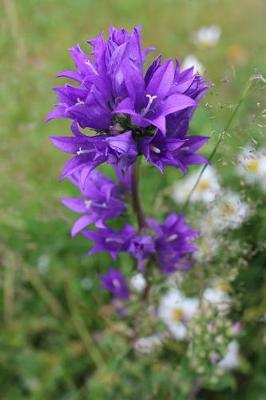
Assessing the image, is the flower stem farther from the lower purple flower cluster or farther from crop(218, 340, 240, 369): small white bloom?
crop(218, 340, 240, 369): small white bloom

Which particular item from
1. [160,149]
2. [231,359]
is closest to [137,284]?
[231,359]

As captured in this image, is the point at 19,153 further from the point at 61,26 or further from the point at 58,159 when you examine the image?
the point at 61,26

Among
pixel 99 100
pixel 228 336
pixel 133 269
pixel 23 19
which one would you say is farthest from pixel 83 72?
pixel 23 19

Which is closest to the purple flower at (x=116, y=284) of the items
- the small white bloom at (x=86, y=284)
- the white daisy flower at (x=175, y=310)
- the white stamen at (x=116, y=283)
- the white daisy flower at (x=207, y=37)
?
the white stamen at (x=116, y=283)

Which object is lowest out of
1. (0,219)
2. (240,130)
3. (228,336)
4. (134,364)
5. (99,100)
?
(134,364)

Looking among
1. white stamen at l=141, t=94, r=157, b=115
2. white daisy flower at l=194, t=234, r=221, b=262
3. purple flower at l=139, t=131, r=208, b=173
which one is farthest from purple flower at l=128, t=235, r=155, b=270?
white stamen at l=141, t=94, r=157, b=115
